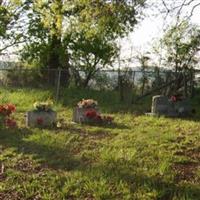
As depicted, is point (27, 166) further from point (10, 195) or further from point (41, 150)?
point (10, 195)

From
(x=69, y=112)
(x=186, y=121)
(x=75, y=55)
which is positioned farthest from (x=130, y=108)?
(x=75, y=55)

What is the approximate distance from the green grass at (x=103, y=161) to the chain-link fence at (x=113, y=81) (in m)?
5.93

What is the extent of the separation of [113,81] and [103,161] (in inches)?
538

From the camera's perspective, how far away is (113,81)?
22.5 meters

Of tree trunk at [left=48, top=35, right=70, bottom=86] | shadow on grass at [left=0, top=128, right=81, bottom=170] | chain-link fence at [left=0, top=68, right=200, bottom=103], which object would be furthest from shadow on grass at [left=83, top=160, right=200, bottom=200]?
tree trunk at [left=48, top=35, right=70, bottom=86]

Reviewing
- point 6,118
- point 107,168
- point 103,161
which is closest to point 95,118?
point 6,118

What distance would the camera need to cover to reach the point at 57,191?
292 inches

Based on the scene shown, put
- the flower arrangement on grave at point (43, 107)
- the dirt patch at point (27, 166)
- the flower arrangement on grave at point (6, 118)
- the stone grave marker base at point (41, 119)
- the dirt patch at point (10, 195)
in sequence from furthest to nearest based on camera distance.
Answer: the flower arrangement on grave at point (43, 107) → the stone grave marker base at point (41, 119) → the flower arrangement on grave at point (6, 118) → the dirt patch at point (27, 166) → the dirt patch at point (10, 195)

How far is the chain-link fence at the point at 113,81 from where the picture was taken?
19.9 m

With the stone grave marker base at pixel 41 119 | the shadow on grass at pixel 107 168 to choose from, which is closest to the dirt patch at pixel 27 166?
the shadow on grass at pixel 107 168

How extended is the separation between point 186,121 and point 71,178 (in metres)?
7.51

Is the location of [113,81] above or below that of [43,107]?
above

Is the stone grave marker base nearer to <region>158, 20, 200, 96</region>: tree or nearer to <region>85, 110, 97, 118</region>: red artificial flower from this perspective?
<region>85, 110, 97, 118</region>: red artificial flower

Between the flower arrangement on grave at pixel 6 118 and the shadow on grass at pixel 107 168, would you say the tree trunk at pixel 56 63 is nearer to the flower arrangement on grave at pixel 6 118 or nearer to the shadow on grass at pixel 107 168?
the flower arrangement on grave at pixel 6 118
